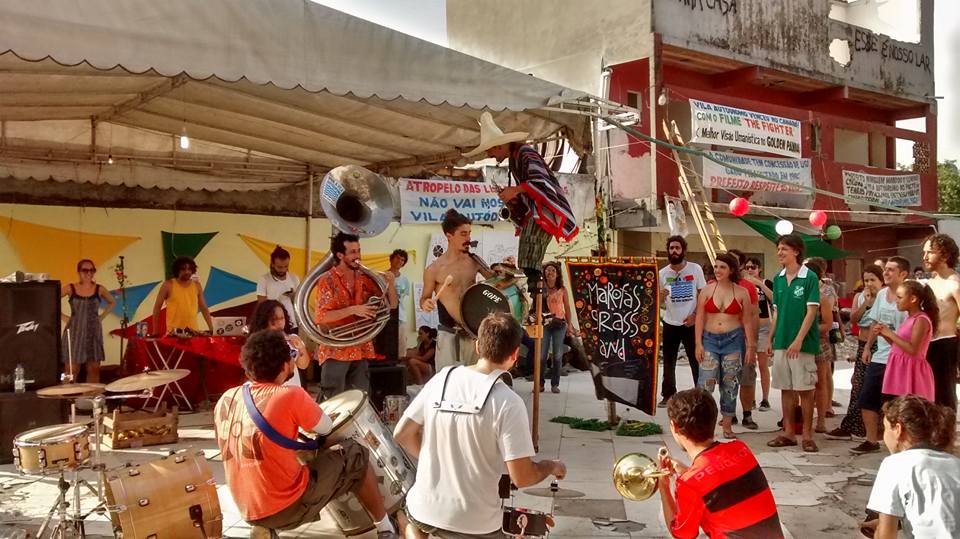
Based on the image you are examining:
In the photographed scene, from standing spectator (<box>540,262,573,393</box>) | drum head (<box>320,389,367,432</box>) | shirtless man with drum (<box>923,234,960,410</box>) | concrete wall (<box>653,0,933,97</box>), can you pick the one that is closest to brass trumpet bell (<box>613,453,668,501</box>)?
drum head (<box>320,389,367,432</box>)

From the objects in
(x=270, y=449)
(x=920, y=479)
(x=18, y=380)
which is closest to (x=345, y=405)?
(x=270, y=449)

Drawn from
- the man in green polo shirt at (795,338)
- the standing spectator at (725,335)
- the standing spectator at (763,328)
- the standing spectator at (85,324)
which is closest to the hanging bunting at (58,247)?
the standing spectator at (85,324)

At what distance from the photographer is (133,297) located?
9789 millimetres

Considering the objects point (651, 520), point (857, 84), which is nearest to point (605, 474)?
point (651, 520)

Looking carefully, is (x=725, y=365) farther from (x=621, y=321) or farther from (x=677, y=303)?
(x=677, y=303)

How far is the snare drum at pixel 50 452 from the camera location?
3502mm

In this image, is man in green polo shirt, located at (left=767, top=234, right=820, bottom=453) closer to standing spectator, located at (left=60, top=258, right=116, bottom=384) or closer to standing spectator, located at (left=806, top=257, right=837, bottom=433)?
standing spectator, located at (left=806, top=257, right=837, bottom=433)

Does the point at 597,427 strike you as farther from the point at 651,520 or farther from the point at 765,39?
the point at 765,39

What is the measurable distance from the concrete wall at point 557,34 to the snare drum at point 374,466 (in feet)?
43.6

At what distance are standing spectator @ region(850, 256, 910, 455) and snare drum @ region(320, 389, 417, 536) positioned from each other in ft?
12.6

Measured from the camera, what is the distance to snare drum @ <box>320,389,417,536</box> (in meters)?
4.07

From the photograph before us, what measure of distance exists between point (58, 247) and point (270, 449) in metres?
7.18

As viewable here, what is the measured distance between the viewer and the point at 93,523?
181 inches

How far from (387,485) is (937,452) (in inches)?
104
